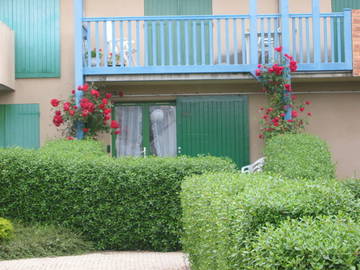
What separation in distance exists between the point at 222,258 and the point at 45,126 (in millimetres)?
9625

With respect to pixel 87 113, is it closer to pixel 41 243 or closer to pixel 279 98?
pixel 41 243

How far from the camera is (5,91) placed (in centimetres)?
Answer: 1325

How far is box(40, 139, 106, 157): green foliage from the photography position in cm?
1020

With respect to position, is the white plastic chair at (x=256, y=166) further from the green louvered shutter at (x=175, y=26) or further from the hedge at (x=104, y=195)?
the hedge at (x=104, y=195)

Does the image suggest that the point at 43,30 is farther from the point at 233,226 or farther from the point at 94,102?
the point at 233,226

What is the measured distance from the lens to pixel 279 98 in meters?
12.3

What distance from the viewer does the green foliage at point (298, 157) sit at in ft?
33.4

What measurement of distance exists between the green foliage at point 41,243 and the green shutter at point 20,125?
4.15 metres

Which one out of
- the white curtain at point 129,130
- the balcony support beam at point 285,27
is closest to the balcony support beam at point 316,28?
the balcony support beam at point 285,27

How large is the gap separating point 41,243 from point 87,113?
145 inches

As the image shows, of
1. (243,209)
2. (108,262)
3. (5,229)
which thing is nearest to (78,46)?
(5,229)

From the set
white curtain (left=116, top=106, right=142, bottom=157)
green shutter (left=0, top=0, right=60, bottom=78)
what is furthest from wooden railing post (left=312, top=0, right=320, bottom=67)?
green shutter (left=0, top=0, right=60, bottom=78)

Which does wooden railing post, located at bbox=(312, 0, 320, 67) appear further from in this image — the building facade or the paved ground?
the paved ground

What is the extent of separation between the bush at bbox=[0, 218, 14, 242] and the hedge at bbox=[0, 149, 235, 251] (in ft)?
1.56
